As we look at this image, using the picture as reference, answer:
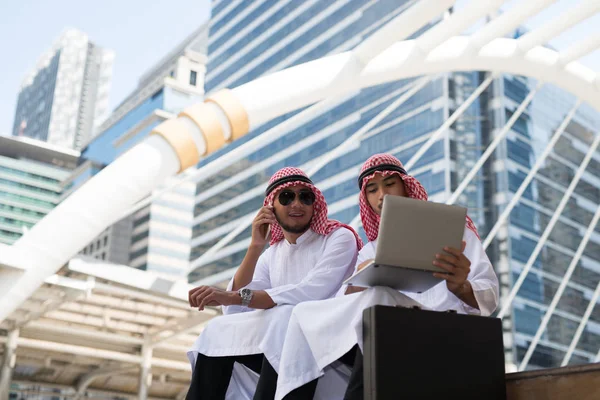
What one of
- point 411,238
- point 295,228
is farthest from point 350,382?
point 295,228

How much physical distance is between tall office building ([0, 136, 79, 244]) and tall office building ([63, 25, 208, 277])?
9.13ft

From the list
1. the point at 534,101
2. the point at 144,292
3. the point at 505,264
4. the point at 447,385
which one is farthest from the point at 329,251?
the point at 534,101

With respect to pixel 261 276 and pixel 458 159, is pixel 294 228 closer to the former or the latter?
pixel 261 276

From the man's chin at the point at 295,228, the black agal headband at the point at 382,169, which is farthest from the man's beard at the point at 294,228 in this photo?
the black agal headband at the point at 382,169

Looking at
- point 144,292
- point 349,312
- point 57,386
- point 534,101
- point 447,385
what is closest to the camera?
point 447,385

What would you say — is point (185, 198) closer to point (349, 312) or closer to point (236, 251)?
point (236, 251)

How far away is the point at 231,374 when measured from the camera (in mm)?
2908

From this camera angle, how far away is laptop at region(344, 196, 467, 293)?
2172 millimetres

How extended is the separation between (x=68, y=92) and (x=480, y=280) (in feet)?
498

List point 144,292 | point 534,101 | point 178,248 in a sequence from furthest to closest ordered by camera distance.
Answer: point 178,248 < point 534,101 < point 144,292

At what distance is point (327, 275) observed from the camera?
9.57 feet

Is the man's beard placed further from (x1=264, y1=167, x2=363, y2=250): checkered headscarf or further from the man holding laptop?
the man holding laptop

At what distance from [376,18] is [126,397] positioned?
45.8m

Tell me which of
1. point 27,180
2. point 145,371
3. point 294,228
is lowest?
point 294,228
